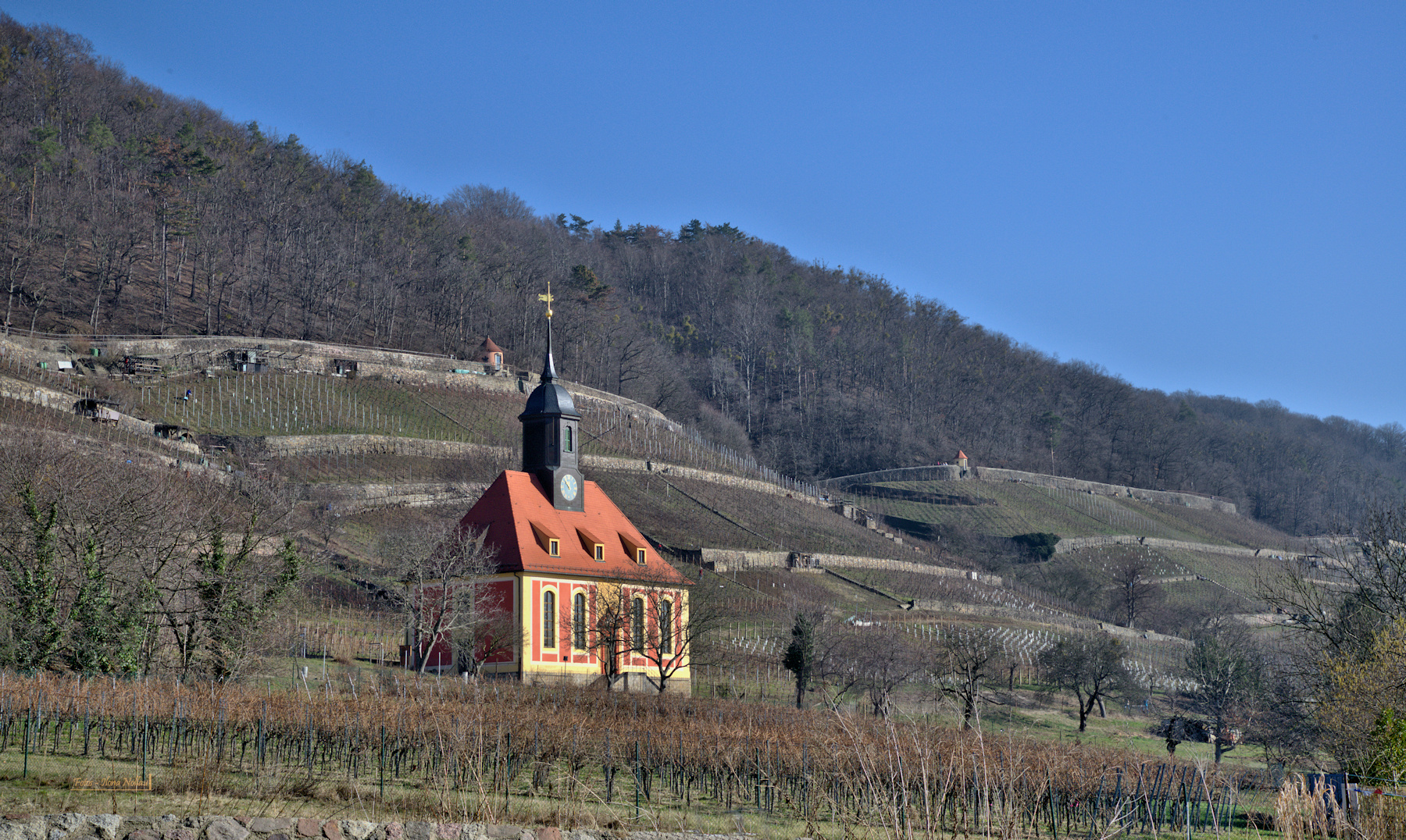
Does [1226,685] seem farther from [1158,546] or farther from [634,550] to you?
[1158,546]

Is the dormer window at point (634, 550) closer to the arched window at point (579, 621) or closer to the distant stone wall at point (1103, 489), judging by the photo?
the arched window at point (579, 621)

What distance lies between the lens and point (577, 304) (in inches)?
4387

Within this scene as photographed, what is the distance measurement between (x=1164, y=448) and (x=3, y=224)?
124 meters

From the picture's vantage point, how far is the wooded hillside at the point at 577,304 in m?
82.0

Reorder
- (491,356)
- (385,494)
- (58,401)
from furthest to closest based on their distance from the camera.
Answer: (491,356) < (385,494) < (58,401)

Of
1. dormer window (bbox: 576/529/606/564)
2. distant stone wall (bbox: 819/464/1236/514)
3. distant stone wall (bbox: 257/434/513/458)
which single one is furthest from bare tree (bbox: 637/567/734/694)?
distant stone wall (bbox: 819/464/1236/514)

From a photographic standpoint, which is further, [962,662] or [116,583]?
[962,662]

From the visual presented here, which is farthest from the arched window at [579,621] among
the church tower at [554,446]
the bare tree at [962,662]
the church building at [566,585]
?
the bare tree at [962,662]

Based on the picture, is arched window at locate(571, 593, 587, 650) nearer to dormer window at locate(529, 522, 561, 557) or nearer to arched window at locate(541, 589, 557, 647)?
arched window at locate(541, 589, 557, 647)

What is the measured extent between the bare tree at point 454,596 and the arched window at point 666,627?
4843 mm

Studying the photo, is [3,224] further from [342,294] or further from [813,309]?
[813,309]

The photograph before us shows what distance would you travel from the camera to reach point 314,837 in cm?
982

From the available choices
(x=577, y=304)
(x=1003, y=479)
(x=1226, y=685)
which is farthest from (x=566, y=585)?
(x=1003, y=479)

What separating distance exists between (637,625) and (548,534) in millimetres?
4512
